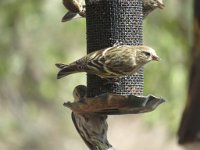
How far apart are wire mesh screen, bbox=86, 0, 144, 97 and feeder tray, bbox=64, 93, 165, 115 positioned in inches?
8.6

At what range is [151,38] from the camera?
757 centimetres

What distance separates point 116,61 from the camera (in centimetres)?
320

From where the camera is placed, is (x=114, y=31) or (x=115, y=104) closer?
(x=115, y=104)

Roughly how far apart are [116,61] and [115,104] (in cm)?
17

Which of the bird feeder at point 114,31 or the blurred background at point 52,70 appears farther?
the blurred background at point 52,70

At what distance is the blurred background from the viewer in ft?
24.4

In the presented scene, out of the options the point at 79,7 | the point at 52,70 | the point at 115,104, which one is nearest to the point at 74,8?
the point at 79,7

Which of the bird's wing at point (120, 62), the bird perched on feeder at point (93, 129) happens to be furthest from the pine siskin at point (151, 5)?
the bird perched on feeder at point (93, 129)

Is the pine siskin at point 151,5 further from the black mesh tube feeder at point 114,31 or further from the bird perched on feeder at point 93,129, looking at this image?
the bird perched on feeder at point 93,129

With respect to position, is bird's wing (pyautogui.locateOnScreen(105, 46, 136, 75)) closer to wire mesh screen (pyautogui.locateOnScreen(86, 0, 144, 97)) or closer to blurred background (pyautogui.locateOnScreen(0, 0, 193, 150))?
wire mesh screen (pyautogui.locateOnScreen(86, 0, 144, 97))

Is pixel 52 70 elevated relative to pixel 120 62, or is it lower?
lower

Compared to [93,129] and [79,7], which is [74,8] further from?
[93,129]

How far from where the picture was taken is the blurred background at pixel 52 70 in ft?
24.4

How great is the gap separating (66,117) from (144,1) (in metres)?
5.31
